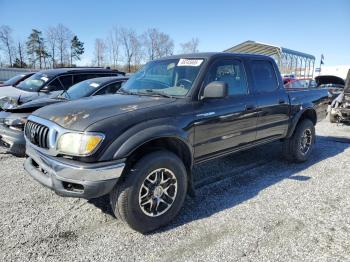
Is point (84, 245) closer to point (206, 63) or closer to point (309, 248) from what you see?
point (309, 248)

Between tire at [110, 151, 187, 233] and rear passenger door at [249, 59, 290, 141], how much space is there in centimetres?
184

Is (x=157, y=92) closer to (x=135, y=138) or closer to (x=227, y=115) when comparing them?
(x=227, y=115)

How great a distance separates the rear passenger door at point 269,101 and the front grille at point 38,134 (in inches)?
115

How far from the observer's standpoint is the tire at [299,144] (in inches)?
218

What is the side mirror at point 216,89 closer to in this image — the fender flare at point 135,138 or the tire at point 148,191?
the fender flare at point 135,138

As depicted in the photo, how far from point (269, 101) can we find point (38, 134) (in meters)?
3.30

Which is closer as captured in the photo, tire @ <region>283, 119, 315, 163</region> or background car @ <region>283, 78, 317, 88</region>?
tire @ <region>283, 119, 315, 163</region>

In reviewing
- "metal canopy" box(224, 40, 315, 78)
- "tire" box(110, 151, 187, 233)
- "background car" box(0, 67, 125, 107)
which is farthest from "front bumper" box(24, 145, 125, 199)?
"metal canopy" box(224, 40, 315, 78)

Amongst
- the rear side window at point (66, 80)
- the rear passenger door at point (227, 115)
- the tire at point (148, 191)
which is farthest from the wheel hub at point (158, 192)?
the rear side window at point (66, 80)

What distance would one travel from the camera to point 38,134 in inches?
128

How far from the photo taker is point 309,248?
2969 mm

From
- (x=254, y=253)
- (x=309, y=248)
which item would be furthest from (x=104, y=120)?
(x=309, y=248)

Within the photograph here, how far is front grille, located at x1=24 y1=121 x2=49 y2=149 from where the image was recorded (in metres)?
3.15

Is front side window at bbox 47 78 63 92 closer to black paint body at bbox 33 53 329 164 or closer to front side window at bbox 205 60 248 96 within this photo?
black paint body at bbox 33 53 329 164
